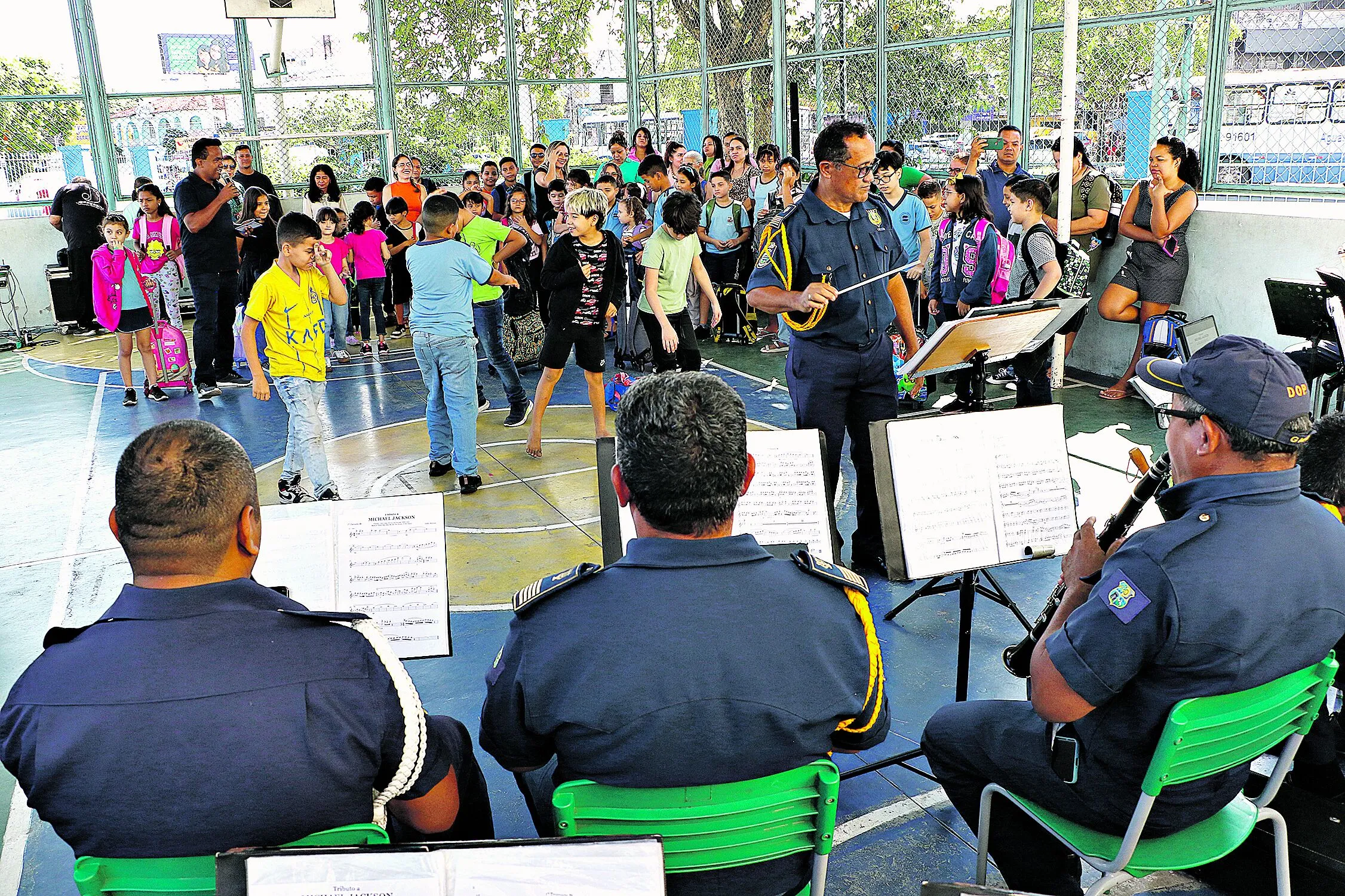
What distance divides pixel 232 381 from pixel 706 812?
9.53m

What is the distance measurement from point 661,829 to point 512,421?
6849mm

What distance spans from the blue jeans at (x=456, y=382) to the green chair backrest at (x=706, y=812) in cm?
502

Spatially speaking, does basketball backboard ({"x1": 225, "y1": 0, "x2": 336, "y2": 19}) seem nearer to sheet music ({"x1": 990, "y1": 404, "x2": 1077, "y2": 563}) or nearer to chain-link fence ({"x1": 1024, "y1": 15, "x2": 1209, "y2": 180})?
chain-link fence ({"x1": 1024, "y1": 15, "x2": 1209, "y2": 180})

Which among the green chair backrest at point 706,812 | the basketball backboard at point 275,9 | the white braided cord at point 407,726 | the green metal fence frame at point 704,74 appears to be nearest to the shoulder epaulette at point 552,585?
the white braided cord at point 407,726

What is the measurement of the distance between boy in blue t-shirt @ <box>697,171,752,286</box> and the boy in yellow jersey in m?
5.35

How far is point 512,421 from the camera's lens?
873 centimetres

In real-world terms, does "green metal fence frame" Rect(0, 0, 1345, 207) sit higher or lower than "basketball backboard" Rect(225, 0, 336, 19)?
lower

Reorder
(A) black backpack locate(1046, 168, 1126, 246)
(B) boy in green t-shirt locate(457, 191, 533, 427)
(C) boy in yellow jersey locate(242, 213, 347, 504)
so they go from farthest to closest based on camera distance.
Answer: (A) black backpack locate(1046, 168, 1126, 246), (B) boy in green t-shirt locate(457, 191, 533, 427), (C) boy in yellow jersey locate(242, 213, 347, 504)

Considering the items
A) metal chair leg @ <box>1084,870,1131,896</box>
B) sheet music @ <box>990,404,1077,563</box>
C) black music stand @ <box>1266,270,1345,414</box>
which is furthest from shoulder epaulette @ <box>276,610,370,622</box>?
black music stand @ <box>1266,270,1345,414</box>

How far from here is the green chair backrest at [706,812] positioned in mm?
2059

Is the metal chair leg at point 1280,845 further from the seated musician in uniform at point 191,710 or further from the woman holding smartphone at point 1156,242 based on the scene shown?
the woman holding smartphone at point 1156,242

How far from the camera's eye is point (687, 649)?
2.03 metres

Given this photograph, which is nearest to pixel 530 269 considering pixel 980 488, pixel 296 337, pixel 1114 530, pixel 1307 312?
pixel 296 337

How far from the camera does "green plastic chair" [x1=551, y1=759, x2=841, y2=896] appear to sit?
2059 mm
